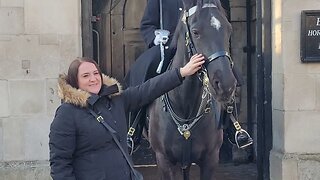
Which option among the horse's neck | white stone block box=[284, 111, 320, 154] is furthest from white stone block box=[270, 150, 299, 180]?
the horse's neck

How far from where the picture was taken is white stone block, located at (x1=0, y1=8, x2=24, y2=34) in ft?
23.7

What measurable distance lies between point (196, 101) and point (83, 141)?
1.46 metres

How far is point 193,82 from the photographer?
509cm

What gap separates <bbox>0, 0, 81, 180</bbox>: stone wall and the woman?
3114 millimetres

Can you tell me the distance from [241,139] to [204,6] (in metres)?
1.58

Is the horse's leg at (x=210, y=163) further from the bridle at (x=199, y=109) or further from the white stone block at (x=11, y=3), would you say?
the white stone block at (x=11, y=3)

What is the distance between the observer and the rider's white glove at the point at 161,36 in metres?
6.03

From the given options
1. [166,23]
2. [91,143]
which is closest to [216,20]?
[91,143]

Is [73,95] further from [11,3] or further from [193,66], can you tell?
[11,3]

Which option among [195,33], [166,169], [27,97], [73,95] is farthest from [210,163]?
[27,97]

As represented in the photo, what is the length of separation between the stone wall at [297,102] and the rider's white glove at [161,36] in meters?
1.89

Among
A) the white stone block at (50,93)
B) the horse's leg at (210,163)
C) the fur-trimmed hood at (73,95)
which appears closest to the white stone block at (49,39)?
the white stone block at (50,93)

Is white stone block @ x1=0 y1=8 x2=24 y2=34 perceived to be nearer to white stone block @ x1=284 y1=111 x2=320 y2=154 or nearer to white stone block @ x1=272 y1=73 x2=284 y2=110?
white stone block @ x1=272 y1=73 x2=284 y2=110

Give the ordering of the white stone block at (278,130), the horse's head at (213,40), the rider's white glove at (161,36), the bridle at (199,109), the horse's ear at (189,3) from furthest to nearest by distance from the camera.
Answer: the white stone block at (278,130) → the rider's white glove at (161,36) → the horse's ear at (189,3) → the bridle at (199,109) → the horse's head at (213,40)
